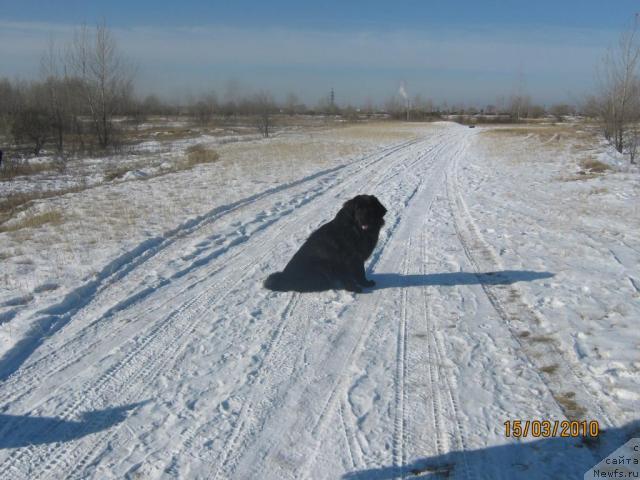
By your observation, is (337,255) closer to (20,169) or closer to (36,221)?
(36,221)

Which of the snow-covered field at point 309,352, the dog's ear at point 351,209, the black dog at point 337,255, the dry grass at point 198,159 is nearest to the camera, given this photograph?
the snow-covered field at point 309,352

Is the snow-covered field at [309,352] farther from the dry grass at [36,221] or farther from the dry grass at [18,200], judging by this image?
the dry grass at [18,200]

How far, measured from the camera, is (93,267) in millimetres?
6438

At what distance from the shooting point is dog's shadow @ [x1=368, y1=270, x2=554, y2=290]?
5.87 meters

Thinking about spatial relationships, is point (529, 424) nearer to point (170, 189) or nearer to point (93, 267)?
point (93, 267)

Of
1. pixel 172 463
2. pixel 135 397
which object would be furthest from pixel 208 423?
pixel 135 397

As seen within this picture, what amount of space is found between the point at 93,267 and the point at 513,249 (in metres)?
6.08

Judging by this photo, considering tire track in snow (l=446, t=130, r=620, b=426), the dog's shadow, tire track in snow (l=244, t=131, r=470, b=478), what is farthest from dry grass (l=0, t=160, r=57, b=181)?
tire track in snow (l=446, t=130, r=620, b=426)

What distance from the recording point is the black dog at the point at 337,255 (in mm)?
5473

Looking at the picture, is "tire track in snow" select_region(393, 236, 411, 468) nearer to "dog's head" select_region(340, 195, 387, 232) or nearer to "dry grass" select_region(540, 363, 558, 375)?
"dog's head" select_region(340, 195, 387, 232)

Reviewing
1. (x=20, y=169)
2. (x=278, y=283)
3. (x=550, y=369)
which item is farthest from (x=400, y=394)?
(x=20, y=169)

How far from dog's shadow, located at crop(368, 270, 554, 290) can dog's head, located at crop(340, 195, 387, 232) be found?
777mm

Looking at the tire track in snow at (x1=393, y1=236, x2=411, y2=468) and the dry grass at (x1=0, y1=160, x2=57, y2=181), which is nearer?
the tire track in snow at (x1=393, y1=236, x2=411, y2=468)

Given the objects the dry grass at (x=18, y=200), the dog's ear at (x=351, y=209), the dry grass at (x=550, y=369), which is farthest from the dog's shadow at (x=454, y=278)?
the dry grass at (x=18, y=200)
